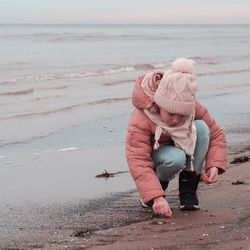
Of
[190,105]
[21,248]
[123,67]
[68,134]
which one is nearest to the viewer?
[21,248]

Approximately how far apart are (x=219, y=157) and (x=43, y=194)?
1604mm

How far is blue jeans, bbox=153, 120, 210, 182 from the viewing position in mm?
4469

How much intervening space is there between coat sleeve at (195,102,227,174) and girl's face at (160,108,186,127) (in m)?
0.32

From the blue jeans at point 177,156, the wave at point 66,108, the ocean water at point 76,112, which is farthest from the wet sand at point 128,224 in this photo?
the wave at point 66,108

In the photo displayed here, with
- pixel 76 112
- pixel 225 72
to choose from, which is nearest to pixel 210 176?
pixel 76 112

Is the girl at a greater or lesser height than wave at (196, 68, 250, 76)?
greater

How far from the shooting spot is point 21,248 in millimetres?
3930

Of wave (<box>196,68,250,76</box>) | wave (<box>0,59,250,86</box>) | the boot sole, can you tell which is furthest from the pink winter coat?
wave (<box>196,68,250,76</box>)

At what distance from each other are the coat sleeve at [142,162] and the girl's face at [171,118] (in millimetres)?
136

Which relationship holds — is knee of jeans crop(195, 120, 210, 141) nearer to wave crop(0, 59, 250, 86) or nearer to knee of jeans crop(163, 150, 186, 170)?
knee of jeans crop(163, 150, 186, 170)

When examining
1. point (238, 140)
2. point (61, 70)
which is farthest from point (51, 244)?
point (61, 70)

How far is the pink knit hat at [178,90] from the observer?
4.18m

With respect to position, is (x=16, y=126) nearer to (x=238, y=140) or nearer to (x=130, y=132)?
(x=238, y=140)

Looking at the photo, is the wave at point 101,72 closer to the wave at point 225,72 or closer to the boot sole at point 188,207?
the wave at point 225,72
